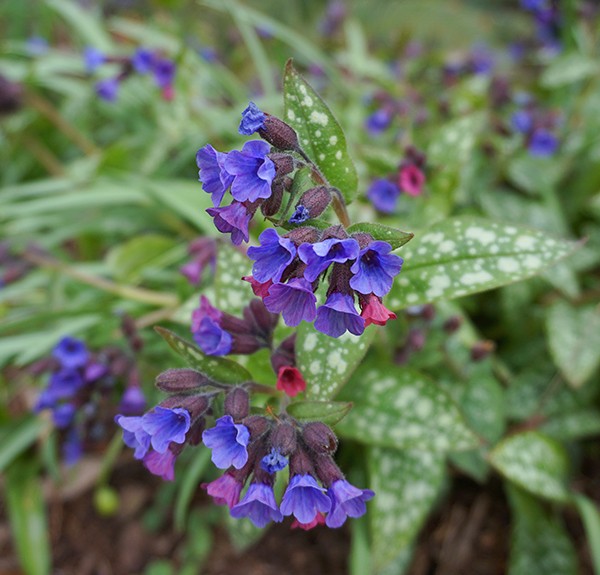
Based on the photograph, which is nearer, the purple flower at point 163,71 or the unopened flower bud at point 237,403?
the unopened flower bud at point 237,403

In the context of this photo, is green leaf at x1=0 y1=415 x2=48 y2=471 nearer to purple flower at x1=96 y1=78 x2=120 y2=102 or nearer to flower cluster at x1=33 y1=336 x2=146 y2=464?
flower cluster at x1=33 y1=336 x2=146 y2=464

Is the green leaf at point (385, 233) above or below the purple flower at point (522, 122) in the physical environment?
above

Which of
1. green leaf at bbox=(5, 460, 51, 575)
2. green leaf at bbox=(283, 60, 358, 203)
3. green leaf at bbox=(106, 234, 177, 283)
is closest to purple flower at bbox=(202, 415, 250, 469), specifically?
green leaf at bbox=(283, 60, 358, 203)

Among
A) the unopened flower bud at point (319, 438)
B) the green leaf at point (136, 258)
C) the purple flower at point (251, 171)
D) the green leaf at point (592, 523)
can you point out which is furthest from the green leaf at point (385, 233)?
the green leaf at point (136, 258)

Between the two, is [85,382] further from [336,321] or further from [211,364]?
[336,321]

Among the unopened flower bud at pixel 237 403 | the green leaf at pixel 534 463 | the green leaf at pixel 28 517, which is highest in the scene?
the unopened flower bud at pixel 237 403

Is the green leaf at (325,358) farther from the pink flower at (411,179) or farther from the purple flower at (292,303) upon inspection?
the pink flower at (411,179)

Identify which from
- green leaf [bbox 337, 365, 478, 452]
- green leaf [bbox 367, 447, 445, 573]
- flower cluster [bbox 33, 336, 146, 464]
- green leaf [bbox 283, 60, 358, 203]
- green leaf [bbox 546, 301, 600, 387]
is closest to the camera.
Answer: green leaf [bbox 283, 60, 358, 203]
